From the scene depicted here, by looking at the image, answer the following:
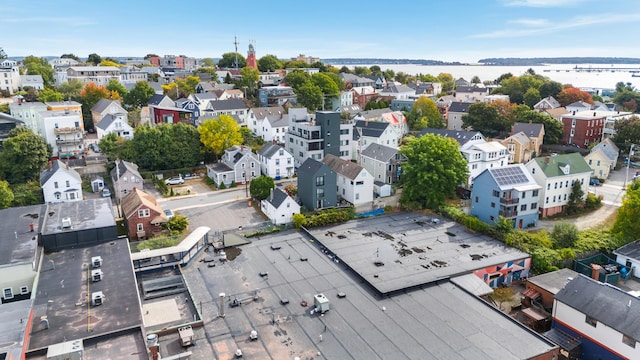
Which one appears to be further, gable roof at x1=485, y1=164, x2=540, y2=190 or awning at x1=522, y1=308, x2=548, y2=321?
gable roof at x1=485, y1=164, x2=540, y2=190

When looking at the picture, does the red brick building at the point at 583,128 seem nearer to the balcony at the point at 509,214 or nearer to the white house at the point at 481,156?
the white house at the point at 481,156

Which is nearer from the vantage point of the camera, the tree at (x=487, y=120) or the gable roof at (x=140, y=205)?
the gable roof at (x=140, y=205)

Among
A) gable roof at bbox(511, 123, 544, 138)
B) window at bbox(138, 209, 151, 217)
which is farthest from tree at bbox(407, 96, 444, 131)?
window at bbox(138, 209, 151, 217)

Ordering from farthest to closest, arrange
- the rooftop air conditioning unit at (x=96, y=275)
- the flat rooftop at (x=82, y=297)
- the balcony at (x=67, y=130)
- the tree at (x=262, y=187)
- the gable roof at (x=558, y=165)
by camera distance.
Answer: the balcony at (x=67, y=130) → the tree at (x=262, y=187) → the gable roof at (x=558, y=165) → the rooftop air conditioning unit at (x=96, y=275) → the flat rooftop at (x=82, y=297)

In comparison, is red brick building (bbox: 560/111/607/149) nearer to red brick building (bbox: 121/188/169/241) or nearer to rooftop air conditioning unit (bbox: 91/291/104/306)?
red brick building (bbox: 121/188/169/241)

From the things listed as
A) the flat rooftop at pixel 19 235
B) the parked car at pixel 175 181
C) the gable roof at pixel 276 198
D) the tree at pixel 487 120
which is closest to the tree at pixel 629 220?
the gable roof at pixel 276 198

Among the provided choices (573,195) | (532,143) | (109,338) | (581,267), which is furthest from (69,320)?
(532,143)

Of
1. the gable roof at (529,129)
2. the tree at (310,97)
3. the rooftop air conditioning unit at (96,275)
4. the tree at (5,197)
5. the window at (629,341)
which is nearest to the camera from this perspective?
the window at (629,341)
